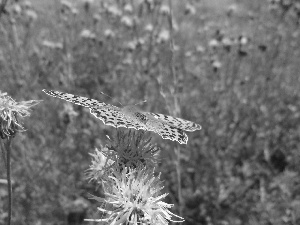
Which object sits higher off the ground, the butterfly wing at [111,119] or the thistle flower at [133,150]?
the butterfly wing at [111,119]

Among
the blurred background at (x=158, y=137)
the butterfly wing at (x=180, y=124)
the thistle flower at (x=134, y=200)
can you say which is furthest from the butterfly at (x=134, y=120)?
the blurred background at (x=158, y=137)

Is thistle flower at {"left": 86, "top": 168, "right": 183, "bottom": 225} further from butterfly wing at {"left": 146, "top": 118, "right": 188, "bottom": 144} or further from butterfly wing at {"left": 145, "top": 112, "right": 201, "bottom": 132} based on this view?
butterfly wing at {"left": 145, "top": 112, "right": 201, "bottom": 132}

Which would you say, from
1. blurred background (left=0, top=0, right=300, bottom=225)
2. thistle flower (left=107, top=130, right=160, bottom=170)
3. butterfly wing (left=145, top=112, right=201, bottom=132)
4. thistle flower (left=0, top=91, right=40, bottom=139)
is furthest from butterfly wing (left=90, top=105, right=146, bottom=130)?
blurred background (left=0, top=0, right=300, bottom=225)

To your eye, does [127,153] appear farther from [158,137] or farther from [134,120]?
[158,137]

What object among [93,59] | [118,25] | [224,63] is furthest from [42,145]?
[224,63]

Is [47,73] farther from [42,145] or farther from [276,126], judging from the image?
[276,126]

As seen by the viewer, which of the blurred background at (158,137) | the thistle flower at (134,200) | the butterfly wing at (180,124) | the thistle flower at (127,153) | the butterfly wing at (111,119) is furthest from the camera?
the blurred background at (158,137)

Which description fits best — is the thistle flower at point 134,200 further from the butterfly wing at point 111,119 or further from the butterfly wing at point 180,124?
the butterfly wing at point 180,124
